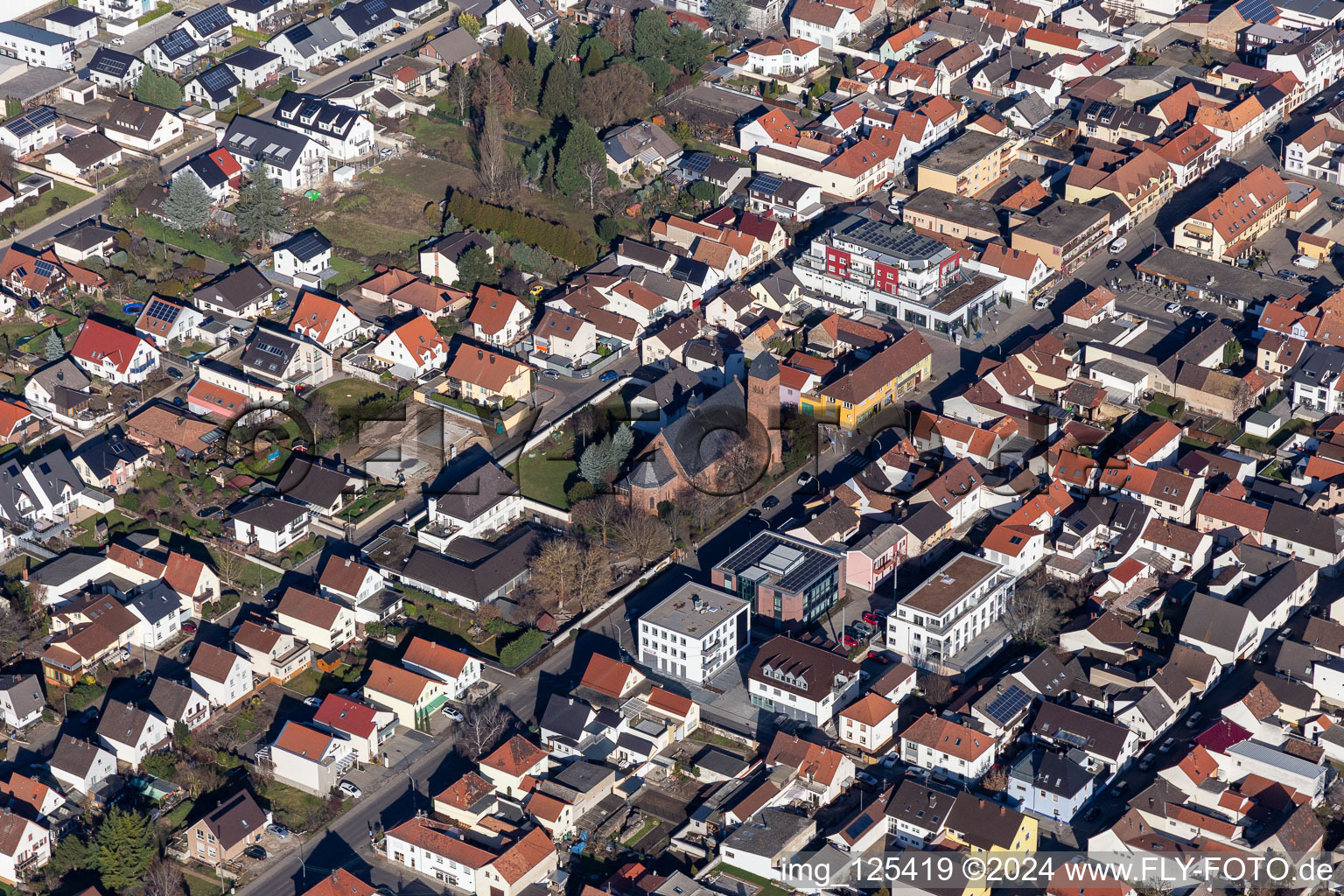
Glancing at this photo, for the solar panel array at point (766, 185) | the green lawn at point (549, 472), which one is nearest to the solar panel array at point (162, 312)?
the green lawn at point (549, 472)

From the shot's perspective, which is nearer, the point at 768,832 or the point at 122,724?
the point at 768,832

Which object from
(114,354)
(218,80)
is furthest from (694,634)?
(218,80)

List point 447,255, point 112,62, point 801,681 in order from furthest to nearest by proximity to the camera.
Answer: point 112,62
point 447,255
point 801,681

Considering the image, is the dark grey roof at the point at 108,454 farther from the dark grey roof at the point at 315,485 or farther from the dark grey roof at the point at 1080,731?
the dark grey roof at the point at 1080,731

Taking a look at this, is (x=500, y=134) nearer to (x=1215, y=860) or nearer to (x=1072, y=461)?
(x=1072, y=461)

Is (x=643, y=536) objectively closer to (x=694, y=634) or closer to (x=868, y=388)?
(x=694, y=634)

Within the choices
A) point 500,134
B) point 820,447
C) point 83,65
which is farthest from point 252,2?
point 820,447
